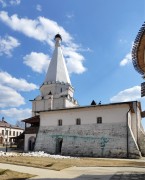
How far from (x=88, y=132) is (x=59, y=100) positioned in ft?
55.5

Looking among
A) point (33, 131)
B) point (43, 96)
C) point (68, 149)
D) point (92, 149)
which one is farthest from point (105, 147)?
point (43, 96)

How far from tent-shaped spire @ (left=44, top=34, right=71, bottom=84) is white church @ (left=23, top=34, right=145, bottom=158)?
12.1 meters

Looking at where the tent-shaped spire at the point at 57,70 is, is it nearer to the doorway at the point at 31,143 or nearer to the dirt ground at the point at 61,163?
the doorway at the point at 31,143

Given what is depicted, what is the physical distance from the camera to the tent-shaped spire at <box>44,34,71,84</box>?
50.7 meters

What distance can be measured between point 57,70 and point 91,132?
20934 mm

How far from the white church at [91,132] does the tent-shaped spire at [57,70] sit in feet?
39.7

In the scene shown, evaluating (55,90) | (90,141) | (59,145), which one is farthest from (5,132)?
(90,141)

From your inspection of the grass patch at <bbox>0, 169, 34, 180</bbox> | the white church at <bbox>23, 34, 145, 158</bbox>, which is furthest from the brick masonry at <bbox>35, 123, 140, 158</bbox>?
the grass patch at <bbox>0, 169, 34, 180</bbox>

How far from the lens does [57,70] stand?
51156 mm

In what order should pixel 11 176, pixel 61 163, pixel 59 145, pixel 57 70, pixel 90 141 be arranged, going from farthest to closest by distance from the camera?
1. pixel 57 70
2. pixel 59 145
3. pixel 90 141
4. pixel 61 163
5. pixel 11 176

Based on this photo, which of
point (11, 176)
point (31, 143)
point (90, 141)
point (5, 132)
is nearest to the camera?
point (11, 176)

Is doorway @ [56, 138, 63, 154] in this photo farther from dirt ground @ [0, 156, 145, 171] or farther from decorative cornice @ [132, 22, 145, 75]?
decorative cornice @ [132, 22, 145, 75]

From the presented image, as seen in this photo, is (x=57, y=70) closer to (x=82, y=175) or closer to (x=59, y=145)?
(x=59, y=145)

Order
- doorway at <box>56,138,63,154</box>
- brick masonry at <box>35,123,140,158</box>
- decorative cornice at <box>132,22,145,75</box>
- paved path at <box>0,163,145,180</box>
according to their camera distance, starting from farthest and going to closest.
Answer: doorway at <box>56,138,63,154</box> < brick masonry at <box>35,123,140,158</box> < paved path at <box>0,163,145,180</box> < decorative cornice at <box>132,22,145,75</box>
